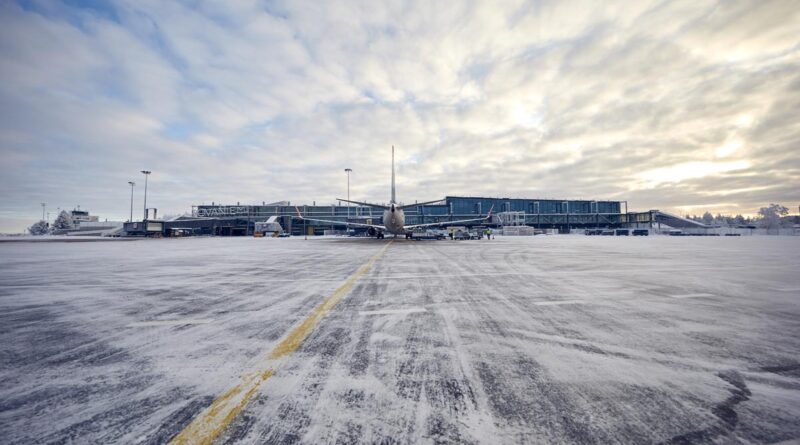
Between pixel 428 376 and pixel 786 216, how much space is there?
161m

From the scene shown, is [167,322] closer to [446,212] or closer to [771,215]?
[446,212]

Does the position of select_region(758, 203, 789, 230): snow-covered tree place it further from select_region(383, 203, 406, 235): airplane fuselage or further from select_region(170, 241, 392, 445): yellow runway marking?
select_region(170, 241, 392, 445): yellow runway marking

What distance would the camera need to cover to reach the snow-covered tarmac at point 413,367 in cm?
231

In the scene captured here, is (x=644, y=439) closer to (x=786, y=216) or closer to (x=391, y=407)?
(x=391, y=407)

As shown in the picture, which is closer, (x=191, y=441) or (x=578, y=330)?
(x=191, y=441)

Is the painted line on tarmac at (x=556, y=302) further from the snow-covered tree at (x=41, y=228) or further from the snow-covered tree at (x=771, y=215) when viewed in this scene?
the snow-covered tree at (x=41, y=228)

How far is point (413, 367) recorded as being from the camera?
131 inches

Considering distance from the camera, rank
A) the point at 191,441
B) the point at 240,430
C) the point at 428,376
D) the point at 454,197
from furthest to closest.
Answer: the point at 454,197 < the point at 428,376 < the point at 240,430 < the point at 191,441

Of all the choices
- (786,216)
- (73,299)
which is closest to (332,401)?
(73,299)

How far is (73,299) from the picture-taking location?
6.70 meters

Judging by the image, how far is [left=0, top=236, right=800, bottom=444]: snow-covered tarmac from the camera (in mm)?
2309

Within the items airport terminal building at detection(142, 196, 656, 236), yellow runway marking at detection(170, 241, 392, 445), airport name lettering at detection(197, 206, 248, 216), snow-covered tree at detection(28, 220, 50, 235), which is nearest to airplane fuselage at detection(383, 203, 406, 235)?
yellow runway marking at detection(170, 241, 392, 445)

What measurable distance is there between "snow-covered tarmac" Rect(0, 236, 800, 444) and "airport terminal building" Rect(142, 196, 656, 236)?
246 feet

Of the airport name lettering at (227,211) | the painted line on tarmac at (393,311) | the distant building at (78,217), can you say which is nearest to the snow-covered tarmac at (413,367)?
the painted line on tarmac at (393,311)
